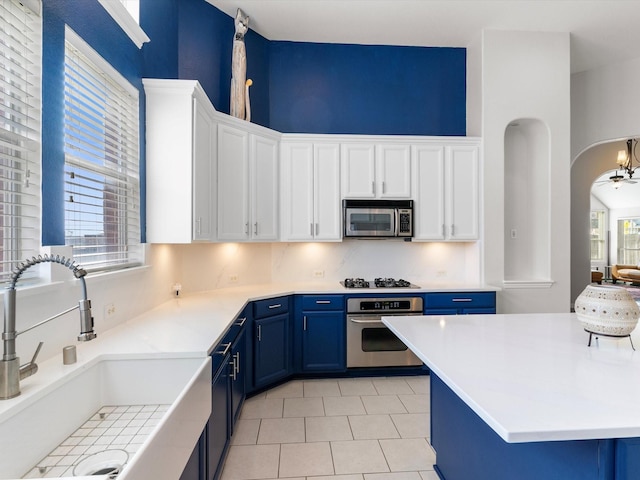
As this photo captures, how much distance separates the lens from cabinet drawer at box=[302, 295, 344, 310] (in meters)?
3.50

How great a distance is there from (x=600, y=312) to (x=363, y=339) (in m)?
2.33

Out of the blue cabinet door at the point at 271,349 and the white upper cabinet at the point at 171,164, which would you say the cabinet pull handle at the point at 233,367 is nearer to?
the blue cabinet door at the point at 271,349

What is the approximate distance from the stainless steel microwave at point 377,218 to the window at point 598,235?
10.3m

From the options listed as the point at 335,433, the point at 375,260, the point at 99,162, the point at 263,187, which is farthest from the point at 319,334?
the point at 99,162

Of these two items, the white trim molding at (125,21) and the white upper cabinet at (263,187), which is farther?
the white upper cabinet at (263,187)

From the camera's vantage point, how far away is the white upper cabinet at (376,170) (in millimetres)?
3799

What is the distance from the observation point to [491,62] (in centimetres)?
375

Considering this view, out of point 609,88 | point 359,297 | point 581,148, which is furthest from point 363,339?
point 609,88

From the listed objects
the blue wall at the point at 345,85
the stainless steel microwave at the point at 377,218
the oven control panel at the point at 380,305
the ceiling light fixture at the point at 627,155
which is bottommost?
the oven control panel at the point at 380,305

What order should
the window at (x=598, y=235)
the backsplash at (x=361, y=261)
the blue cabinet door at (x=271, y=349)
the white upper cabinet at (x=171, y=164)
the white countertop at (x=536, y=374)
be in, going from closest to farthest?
the white countertop at (x=536, y=374)
the white upper cabinet at (x=171, y=164)
the blue cabinet door at (x=271, y=349)
the backsplash at (x=361, y=261)
the window at (x=598, y=235)

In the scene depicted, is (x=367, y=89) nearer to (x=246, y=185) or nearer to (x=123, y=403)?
(x=246, y=185)

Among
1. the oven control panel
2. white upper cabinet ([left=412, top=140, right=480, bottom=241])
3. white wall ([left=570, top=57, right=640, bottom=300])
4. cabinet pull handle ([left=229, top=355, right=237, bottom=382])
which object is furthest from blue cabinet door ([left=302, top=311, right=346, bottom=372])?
white wall ([left=570, top=57, right=640, bottom=300])

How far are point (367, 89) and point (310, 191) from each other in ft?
4.89

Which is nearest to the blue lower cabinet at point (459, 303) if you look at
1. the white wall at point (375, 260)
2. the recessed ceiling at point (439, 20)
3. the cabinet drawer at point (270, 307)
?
the white wall at point (375, 260)
